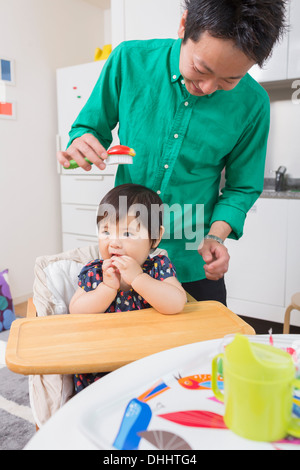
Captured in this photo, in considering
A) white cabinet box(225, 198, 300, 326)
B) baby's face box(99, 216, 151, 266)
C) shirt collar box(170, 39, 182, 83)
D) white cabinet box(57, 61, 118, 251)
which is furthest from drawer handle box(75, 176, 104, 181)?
baby's face box(99, 216, 151, 266)

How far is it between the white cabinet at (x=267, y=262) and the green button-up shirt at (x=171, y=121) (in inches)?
55.3

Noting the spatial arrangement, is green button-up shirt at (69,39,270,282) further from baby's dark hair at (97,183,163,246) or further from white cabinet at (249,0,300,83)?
white cabinet at (249,0,300,83)

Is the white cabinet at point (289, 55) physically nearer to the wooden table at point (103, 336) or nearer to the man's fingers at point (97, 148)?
the man's fingers at point (97, 148)

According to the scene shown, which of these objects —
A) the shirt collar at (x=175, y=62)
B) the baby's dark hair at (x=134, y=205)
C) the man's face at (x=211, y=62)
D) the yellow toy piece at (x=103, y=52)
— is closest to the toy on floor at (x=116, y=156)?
the baby's dark hair at (x=134, y=205)

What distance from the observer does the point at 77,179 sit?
11.4ft

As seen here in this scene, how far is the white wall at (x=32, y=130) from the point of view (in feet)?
10.6

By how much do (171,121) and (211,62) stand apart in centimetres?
35

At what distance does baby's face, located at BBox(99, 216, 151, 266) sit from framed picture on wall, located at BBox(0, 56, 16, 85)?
2.47 m

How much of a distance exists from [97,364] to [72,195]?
2933 millimetres

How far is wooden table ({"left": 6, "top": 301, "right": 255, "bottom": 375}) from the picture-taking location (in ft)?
2.38

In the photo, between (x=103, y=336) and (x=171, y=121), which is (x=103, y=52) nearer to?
(x=171, y=121)

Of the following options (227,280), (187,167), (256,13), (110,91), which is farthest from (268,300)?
(256,13)

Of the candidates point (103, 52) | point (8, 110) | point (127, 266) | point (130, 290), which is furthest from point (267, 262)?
point (8, 110)

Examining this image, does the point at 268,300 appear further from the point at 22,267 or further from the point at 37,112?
the point at 37,112
